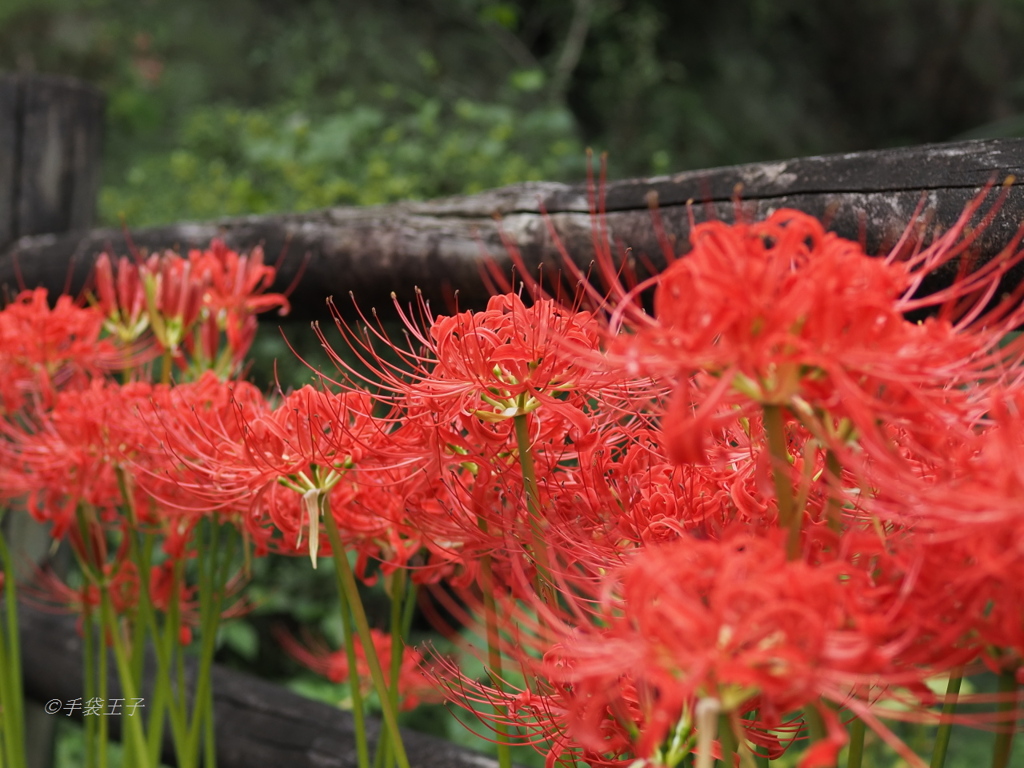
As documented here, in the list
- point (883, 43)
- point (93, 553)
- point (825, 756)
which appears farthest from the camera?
Answer: point (883, 43)

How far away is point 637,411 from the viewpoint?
44 centimetres

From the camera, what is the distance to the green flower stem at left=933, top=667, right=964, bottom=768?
0.33m

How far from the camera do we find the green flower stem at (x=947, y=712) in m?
0.33

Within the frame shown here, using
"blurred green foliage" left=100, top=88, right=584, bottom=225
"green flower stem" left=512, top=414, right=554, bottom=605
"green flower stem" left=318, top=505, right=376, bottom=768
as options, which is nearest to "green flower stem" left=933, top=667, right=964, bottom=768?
"green flower stem" left=512, top=414, right=554, bottom=605

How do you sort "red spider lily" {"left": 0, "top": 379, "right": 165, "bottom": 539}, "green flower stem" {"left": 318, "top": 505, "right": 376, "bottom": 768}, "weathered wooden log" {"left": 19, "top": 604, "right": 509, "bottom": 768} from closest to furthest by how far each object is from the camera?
"green flower stem" {"left": 318, "top": 505, "right": 376, "bottom": 768} < "red spider lily" {"left": 0, "top": 379, "right": 165, "bottom": 539} < "weathered wooden log" {"left": 19, "top": 604, "right": 509, "bottom": 768}

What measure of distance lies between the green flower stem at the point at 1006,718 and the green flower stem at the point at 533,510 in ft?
0.57

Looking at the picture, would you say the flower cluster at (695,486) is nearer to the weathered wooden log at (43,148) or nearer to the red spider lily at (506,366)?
the red spider lily at (506,366)

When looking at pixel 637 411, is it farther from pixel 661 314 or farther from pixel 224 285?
pixel 224 285

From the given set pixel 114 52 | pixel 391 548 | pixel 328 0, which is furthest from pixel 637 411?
pixel 114 52

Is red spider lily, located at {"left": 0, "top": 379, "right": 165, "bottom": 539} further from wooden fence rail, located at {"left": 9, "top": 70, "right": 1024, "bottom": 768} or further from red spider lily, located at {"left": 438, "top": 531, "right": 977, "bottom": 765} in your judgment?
red spider lily, located at {"left": 438, "top": 531, "right": 977, "bottom": 765}

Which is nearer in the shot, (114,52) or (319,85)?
(319,85)

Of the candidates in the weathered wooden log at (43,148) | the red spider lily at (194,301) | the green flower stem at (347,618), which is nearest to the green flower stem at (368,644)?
the green flower stem at (347,618)

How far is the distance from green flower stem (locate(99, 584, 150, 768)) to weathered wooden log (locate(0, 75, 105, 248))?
1.00 m

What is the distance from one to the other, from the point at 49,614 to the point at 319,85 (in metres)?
2.23
